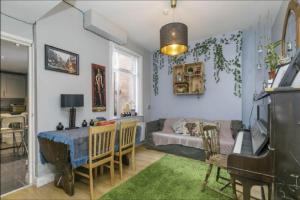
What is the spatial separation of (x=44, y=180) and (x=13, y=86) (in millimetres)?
1448

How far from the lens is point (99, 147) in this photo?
216 cm

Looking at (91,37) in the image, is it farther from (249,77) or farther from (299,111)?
(249,77)

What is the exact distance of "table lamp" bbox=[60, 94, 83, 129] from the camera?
101 inches

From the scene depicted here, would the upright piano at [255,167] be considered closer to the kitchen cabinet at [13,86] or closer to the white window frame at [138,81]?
the white window frame at [138,81]

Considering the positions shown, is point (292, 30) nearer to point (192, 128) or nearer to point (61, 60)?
point (192, 128)

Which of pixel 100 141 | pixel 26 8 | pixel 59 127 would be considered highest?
pixel 26 8

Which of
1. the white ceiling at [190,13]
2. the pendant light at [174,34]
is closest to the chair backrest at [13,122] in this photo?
the white ceiling at [190,13]

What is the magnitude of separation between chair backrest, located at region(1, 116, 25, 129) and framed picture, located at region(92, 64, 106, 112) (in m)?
1.14

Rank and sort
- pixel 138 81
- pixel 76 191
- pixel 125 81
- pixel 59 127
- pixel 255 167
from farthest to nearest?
pixel 138 81
pixel 125 81
pixel 59 127
pixel 76 191
pixel 255 167

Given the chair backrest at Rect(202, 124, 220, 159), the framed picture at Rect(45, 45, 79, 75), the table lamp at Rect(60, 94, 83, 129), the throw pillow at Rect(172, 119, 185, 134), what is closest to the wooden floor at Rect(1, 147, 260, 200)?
the chair backrest at Rect(202, 124, 220, 159)

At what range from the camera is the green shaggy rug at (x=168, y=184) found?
2.09 meters

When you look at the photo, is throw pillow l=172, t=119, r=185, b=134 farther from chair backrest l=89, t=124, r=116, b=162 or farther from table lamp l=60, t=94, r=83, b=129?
table lamp l=60, t=94, r=83, b=129

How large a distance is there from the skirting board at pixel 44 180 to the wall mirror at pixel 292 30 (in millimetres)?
3667

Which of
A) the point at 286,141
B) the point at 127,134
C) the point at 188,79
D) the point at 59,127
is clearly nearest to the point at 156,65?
the point at 188,79
